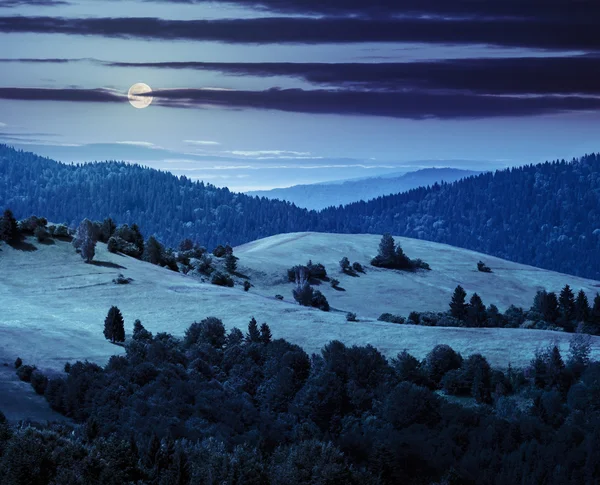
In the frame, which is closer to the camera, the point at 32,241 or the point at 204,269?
the point at 32,241

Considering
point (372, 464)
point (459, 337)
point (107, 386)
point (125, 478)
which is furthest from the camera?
point (459, 337)

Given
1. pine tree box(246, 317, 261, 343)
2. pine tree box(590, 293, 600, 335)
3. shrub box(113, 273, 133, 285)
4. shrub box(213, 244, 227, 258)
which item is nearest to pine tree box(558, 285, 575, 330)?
pine tree box(590, 293, 600, 335)

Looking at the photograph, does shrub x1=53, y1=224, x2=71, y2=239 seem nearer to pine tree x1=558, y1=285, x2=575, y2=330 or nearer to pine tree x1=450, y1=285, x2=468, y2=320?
pine tree x1=450, y1=285, x2=468, y2=320

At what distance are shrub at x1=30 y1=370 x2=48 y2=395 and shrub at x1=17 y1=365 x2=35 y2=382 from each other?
984 mm

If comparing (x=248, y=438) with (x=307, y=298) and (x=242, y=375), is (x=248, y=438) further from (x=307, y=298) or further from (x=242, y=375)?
(x=307, y=298)

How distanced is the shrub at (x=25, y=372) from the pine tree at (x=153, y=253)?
7707 cm

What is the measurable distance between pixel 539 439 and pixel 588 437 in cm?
452

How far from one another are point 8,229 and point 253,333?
64757mm

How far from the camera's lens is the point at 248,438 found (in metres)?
64.9

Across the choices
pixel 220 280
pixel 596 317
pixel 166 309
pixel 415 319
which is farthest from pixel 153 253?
pixel 596 317

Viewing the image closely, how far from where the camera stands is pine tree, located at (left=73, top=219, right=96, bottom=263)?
141125 mm

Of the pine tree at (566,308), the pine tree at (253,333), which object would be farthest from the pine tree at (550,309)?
the pine tree at (253,333)

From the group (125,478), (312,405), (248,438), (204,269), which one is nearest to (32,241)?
(204,269)

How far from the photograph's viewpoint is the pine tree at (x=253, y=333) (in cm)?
9936
